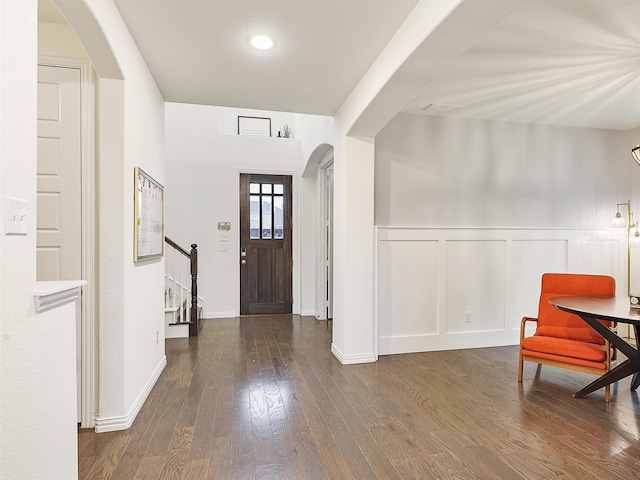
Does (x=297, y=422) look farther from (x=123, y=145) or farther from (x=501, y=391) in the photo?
(x=123, y=145)

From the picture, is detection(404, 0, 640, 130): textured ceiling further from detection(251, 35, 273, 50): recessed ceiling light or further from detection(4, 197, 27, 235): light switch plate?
detection(4, 197, 27, 235): light switch plate

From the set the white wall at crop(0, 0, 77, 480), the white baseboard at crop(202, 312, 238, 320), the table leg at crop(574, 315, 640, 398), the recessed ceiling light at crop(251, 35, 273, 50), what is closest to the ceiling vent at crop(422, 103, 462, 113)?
the recessed ceiling light at crop(251, 35, 273, 50)

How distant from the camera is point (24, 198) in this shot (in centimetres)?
118

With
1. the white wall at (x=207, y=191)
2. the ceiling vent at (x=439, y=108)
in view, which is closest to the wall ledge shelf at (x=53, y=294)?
the ceiling vent at (x=439, y=108)

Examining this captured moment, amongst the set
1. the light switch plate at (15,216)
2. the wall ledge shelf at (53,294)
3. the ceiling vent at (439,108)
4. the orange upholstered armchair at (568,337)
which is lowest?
the orange upholstered armchair at (568,337)

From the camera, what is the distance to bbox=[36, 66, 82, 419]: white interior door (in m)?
2.29

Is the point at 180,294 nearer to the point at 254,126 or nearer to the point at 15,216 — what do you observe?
the point at 254,126

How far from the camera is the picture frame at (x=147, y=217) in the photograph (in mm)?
2521

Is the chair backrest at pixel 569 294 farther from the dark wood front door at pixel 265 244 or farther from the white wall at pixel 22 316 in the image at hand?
the dark wood front door at pixel 265 244

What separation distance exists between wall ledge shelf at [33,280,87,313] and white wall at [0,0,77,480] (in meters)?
0.03

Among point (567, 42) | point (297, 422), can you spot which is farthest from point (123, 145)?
point (567, 42)

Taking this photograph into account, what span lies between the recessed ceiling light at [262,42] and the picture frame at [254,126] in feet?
13.8

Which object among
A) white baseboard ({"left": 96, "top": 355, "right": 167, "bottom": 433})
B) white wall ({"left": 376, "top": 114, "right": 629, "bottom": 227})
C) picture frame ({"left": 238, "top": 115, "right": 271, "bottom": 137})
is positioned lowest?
white baseboard ({"left": 96, "top": 355, "right": 167, "bottom": 433})

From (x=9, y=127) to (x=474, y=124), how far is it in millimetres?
4185
